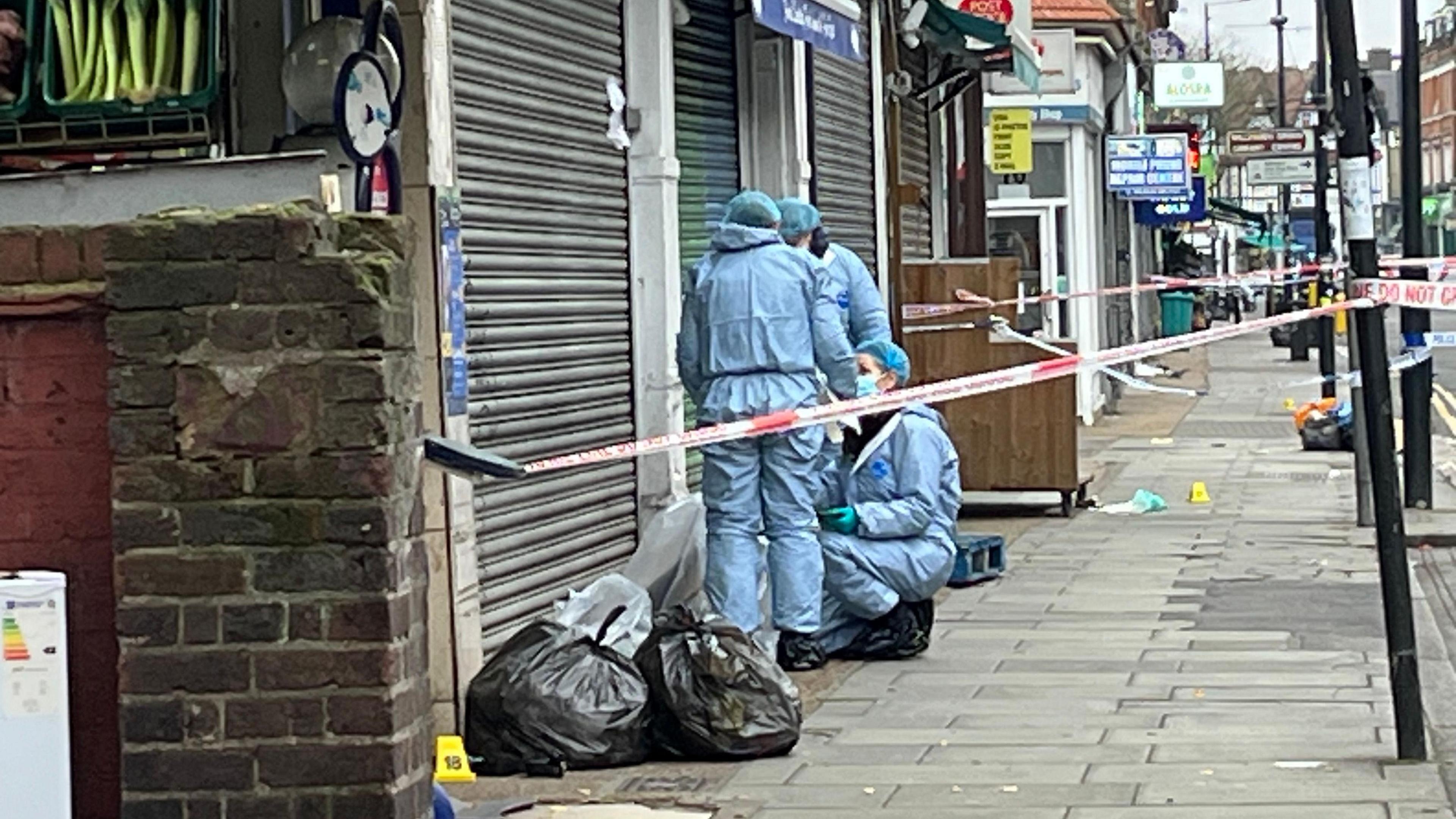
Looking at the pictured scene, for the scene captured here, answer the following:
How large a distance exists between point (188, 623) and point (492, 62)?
4215mm

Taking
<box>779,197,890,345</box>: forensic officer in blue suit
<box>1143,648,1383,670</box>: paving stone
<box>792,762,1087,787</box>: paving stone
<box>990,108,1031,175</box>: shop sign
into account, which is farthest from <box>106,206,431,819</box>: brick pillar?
<box>990,108,1031,175</box>: shop sign

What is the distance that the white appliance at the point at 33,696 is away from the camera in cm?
546

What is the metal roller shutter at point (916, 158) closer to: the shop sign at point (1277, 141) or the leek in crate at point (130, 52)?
the leek in crate at point (130, 52)

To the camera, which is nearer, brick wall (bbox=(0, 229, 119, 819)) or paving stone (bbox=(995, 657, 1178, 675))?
brick wall (bbox=(0, 229, 119, 819))

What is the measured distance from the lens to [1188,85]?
175 feet

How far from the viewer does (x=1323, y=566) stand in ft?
45.0

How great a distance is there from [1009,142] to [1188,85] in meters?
31.3

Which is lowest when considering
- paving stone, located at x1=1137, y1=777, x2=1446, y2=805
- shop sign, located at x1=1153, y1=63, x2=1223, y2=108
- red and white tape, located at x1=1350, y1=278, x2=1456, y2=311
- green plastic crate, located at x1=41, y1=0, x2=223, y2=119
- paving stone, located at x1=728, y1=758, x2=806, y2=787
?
paving stone, located at x1=1137, y1=777, x2=1446, y2=805

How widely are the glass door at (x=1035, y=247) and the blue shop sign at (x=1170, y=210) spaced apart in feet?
24.4

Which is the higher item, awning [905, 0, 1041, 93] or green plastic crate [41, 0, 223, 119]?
awning [905, 0, 1041, 93]

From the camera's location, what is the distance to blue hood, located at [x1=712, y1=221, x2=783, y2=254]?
1003 cm

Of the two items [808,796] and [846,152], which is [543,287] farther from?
[846,152]

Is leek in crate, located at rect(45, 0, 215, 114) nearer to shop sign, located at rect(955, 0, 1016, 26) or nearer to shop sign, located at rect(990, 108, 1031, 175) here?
shop sign, located at rect(955, 0, 1016, 26)

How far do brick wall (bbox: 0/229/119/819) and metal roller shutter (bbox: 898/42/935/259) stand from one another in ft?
41.1
